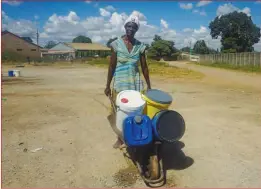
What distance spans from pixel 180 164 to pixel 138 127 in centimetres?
104

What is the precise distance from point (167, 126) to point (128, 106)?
20.0 inches

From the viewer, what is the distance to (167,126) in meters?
3.63

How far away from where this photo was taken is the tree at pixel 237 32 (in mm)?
57812

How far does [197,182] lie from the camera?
3650 mm

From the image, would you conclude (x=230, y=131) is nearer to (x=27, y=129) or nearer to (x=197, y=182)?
(x=197, y=182)

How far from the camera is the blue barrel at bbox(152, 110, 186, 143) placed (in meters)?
3.58

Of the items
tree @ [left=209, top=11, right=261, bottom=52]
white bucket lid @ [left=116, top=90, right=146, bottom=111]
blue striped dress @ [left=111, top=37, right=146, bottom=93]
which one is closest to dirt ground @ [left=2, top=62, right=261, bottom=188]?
white bucket lid @ [left=116, top=90, right=146, bottom=111]

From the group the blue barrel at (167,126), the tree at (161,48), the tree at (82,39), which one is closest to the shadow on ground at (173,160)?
the blue barrel at (167,126)

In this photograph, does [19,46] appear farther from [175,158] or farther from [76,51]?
[175,158]

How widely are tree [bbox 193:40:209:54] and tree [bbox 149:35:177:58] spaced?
752 inches

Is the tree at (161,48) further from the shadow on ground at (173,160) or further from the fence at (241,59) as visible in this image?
the shadow on ground at (173,160)

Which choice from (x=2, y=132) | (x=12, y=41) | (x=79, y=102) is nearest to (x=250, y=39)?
(x=12, y=41)

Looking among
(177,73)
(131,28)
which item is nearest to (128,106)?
(131,28)

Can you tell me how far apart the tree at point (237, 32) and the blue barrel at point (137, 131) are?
56.2m
